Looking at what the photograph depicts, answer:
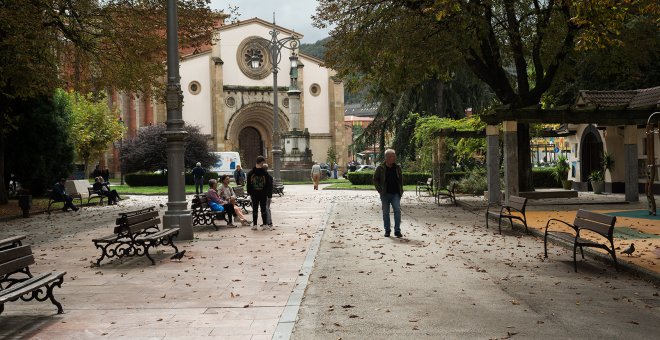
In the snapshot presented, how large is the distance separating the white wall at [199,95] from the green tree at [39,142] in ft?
74.4

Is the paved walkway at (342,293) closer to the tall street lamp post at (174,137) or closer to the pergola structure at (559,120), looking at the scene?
the tall street lamp post at (174,137)

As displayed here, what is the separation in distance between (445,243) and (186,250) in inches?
182

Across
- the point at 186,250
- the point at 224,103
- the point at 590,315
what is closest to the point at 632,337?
the point at 590,315

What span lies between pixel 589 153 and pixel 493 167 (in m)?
12.0

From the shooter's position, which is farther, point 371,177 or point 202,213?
point 371,177

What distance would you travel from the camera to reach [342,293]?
24.8 ft

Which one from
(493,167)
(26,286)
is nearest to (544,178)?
(493,167)

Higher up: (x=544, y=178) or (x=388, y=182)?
(x=388, y=182)

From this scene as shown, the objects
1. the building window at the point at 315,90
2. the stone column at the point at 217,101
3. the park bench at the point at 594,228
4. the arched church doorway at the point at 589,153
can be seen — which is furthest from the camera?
the building window at the point at 315,90

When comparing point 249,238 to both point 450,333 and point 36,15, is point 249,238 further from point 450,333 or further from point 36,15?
point 36,15

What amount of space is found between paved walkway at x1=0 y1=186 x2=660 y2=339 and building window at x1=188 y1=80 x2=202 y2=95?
4202 cm

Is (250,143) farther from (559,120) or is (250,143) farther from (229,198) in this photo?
(229,198)

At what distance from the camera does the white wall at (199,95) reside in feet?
177

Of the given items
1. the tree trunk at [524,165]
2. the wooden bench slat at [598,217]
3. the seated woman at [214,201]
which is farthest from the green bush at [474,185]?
the wooden bench slat at [598,217]
